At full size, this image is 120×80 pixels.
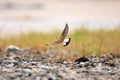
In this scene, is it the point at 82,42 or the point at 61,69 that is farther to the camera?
the point at 82,42

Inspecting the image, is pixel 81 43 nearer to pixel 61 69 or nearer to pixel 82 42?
pixel 82 42

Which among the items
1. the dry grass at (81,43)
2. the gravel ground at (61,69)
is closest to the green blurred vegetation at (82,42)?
the dry grass at (81,43)

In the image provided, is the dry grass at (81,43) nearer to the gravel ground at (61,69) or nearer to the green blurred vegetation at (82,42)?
the green blurred vegetation at (82,42)

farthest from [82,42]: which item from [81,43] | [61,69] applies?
[61,69]

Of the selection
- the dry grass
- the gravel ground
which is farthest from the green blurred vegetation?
the gravel ground

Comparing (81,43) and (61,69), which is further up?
(81,43)

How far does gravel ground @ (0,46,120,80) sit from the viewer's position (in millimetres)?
4016

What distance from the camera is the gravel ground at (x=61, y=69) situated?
402 centimetres

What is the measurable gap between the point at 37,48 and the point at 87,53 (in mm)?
831

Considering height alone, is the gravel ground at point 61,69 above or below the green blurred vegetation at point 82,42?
below

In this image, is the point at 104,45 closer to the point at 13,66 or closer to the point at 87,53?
the point at 87,53

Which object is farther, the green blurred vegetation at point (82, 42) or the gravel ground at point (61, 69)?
→ the green blurred vegetation at point (82, 42)

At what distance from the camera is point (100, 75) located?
13.7 feet

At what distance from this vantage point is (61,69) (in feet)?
14.0
